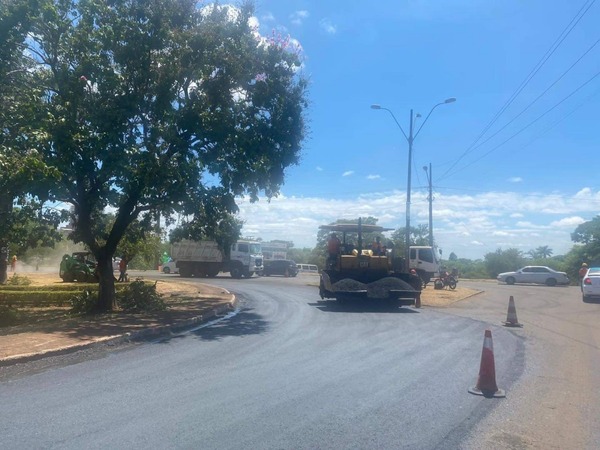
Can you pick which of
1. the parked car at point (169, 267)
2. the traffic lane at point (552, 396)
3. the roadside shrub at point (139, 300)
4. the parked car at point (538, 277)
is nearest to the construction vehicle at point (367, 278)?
the traffic lane at point (552, 396)

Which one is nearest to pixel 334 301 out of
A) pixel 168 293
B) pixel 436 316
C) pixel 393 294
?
pixel 393 294

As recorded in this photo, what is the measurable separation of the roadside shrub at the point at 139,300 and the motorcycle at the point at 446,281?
16886 mm

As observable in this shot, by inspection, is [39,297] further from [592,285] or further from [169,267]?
[169,267]

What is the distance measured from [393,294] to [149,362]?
11.5 m

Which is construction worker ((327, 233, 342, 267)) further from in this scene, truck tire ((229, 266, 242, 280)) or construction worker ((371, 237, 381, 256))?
truck tire ((229, 266, 242, 280))

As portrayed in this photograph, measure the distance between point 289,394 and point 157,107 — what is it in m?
9.76

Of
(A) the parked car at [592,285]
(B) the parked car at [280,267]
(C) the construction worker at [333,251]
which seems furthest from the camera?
(B) the parked car at [280,267]

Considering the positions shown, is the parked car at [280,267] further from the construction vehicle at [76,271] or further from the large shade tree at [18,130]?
the large shade tree at [18,130]

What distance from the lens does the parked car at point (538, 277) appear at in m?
39.2

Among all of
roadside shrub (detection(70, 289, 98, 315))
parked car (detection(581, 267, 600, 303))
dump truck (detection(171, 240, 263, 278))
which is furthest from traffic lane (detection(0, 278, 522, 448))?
dump truck (detection(171, 240, 263, 278))

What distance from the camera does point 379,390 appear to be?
7.56 metres

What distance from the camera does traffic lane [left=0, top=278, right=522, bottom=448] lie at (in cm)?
565

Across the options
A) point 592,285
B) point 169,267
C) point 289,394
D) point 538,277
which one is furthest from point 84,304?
point 538,277

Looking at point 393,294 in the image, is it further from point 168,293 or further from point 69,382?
point 69,382
